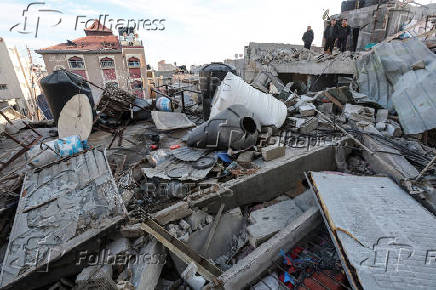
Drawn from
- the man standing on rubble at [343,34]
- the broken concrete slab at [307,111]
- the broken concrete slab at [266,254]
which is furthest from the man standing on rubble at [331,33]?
the broken concrete slab at [266,254]

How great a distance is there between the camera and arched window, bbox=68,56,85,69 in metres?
22.5

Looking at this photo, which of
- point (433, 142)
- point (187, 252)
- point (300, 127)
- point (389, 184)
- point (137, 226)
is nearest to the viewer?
point (187, 252)

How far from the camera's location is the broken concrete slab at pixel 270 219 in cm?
307

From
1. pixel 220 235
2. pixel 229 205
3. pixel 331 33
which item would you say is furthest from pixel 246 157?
pixel 331 33

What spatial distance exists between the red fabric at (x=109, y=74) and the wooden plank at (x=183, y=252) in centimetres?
2611

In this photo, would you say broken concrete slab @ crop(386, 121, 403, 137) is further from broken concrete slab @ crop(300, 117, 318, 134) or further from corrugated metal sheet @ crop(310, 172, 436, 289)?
corrugated metal sheet @ crop(310, 172, 436, 289)

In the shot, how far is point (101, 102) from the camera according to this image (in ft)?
19.9

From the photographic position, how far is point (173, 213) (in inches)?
120

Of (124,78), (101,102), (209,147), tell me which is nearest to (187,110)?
(101,102)

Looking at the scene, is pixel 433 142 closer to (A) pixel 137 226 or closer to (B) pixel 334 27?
(A) pixel 137 226

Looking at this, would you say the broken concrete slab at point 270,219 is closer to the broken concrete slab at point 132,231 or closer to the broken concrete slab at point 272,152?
the broken concrete slab at point 272,152

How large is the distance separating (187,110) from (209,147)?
177 inches

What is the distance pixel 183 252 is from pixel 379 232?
224cm

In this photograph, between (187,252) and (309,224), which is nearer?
(187,252)
